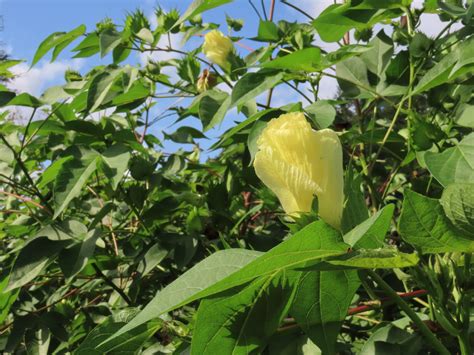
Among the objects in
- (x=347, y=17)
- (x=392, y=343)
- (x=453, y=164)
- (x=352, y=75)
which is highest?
(x=347, y=17)

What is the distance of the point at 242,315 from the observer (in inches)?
24.1

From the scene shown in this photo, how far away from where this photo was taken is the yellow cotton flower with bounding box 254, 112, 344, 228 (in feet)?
1.99

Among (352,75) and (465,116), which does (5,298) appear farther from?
(465,116)

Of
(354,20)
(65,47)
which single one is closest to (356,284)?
(354,20)

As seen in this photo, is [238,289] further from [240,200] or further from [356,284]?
[240,200]

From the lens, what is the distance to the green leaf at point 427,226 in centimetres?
51

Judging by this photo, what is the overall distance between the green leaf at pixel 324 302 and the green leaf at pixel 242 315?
0.02 metres

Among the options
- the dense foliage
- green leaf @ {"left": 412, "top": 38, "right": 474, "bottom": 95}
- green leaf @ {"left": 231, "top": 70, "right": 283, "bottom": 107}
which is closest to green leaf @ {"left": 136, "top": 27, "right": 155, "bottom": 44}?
the dense foliage

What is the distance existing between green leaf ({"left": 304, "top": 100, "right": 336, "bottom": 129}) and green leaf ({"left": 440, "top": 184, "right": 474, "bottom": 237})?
0.42m

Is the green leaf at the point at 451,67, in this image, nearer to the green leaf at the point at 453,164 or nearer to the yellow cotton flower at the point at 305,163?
the green leaf at the point at 453,164

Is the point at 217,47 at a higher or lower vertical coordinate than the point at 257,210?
higher

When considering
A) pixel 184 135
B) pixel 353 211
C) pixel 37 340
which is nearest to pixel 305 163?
pixel 353 211

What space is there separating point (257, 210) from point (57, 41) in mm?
600

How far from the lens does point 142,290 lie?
138cm
